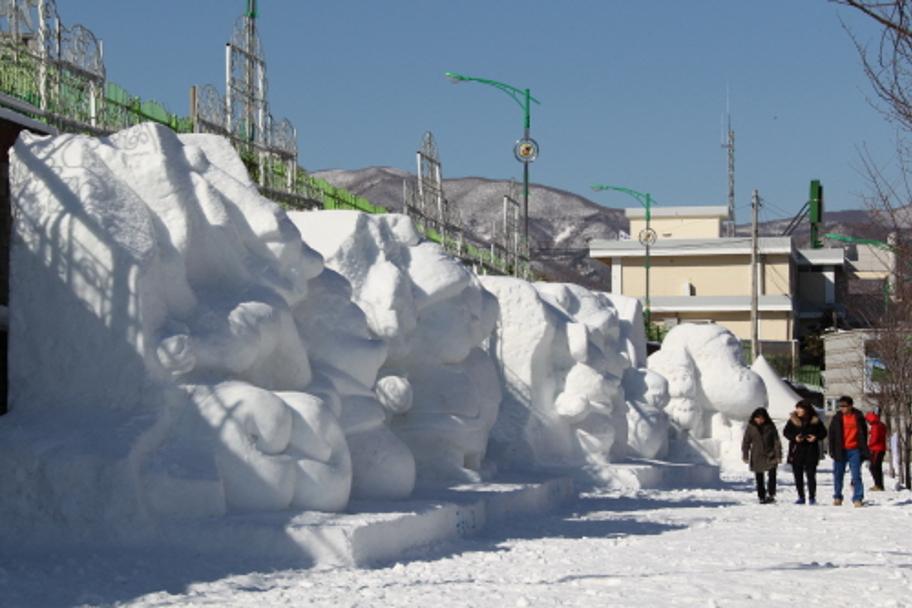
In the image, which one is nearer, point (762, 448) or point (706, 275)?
point (762, 448)

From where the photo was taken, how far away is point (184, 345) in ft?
37.3

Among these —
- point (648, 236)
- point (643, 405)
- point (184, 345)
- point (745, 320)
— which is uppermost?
point (648, 236)

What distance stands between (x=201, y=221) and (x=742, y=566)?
191 inches

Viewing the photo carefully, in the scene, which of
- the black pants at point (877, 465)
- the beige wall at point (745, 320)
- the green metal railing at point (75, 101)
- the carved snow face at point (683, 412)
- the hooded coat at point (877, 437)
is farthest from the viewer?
the beige wall at point (745, 320)

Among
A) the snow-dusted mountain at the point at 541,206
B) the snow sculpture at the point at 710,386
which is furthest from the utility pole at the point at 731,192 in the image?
the snow-dusted mountain at the point at 541,206

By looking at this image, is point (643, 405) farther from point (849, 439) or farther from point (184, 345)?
point (184, 345)

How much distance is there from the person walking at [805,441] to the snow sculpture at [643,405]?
4274 mm

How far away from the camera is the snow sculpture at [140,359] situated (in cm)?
1079

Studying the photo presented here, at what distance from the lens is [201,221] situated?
1230 centimetres

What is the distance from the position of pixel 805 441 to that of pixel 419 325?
5.22 meters

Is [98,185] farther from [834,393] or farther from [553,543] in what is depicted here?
[834,393]

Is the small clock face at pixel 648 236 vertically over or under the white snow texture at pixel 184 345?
over

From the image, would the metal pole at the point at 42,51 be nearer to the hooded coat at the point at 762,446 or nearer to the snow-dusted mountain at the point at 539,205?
the hooded coat at the point at 762,446

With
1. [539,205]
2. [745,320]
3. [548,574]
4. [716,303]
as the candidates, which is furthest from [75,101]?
[539,205]
